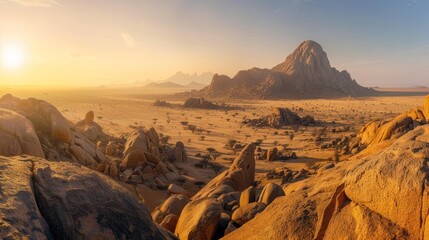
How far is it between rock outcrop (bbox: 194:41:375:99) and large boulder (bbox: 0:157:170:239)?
272 ft

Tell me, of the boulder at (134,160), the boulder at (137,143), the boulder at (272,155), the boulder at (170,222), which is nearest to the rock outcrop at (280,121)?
the boulder at (272,155)

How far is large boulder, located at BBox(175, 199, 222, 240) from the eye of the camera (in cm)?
693

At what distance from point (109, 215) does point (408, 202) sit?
13.8 feet

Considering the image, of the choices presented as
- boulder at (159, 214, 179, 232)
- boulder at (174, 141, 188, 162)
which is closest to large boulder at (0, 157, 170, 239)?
boulder at (159, 214, 179, 232)

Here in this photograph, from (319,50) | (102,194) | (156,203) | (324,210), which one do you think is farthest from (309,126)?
(319,50)

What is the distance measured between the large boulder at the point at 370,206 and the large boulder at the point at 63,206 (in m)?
2.47

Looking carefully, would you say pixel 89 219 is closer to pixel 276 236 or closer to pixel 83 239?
pixel 83 239

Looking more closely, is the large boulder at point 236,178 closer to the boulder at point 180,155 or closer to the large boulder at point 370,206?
the large boulder at point 370,206

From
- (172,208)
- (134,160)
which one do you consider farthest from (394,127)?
(134,160)

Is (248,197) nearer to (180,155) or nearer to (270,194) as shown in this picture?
(270,194)

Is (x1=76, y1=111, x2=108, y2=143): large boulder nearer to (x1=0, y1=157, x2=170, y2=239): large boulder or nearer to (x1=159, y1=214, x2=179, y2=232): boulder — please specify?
(x1=159, y1=214, x2=179, y2=232): boulder

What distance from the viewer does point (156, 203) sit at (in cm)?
1273

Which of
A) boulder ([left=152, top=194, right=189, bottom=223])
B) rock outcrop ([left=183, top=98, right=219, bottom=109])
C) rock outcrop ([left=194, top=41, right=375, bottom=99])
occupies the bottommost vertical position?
boulder ([left=152, top=194, right=189, bottom=223])

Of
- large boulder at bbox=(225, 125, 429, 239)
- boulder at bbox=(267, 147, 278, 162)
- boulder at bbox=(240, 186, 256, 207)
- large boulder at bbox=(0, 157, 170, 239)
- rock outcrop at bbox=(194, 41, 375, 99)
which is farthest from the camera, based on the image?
rock outcrop at bbox=(194, 41, 375, 99)
